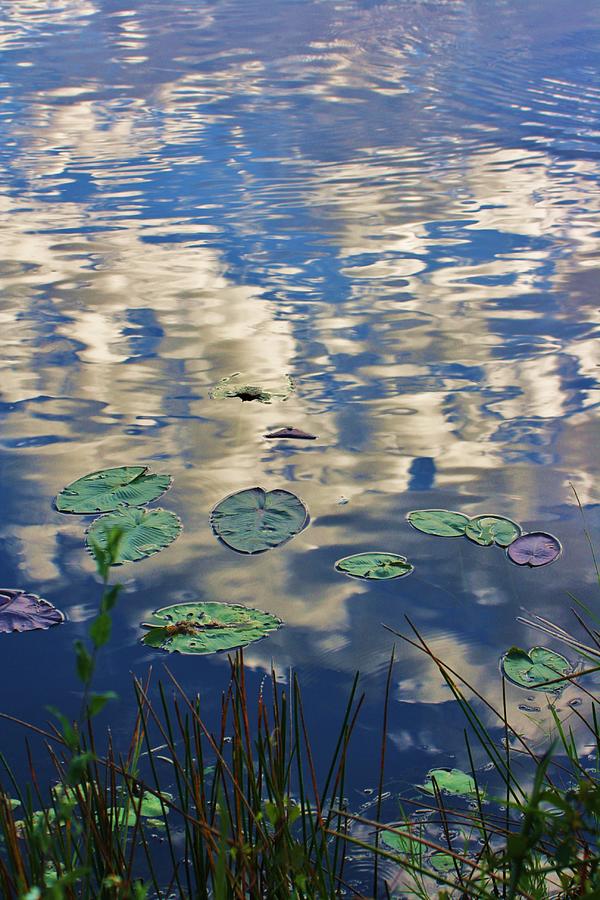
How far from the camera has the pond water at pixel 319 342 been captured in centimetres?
199

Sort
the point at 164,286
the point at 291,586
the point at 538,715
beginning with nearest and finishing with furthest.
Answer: the point at 538,715 < the point at 291,586 < the point at 164,286

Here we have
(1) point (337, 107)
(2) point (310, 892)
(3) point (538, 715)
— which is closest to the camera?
(2) point (310, 892)

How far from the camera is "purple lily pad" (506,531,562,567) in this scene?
2.14 meters

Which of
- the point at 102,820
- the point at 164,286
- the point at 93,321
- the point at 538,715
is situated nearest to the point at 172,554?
the point at 538,715

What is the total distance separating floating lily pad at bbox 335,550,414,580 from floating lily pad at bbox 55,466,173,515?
0.52m

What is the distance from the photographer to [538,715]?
171 cm

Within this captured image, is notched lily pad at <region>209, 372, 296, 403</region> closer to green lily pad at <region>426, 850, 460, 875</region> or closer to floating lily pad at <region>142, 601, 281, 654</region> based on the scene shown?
floating lily pad at <region>142, 601, 281, 654</region>

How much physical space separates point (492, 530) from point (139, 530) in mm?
812

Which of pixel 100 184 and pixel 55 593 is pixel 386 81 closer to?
pixel 100 184

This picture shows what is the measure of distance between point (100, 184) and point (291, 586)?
3.44 meters

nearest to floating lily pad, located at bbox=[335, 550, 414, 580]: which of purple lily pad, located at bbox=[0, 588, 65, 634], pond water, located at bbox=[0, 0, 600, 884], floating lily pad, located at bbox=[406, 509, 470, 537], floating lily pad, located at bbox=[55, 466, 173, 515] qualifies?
pond water, located at bbox=[0, 0, 600, 884]

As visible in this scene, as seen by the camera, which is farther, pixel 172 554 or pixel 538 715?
pixel 172 554

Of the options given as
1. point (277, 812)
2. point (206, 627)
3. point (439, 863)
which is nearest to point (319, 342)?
point (206, 627)

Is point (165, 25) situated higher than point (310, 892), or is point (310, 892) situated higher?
point (165, 25)
